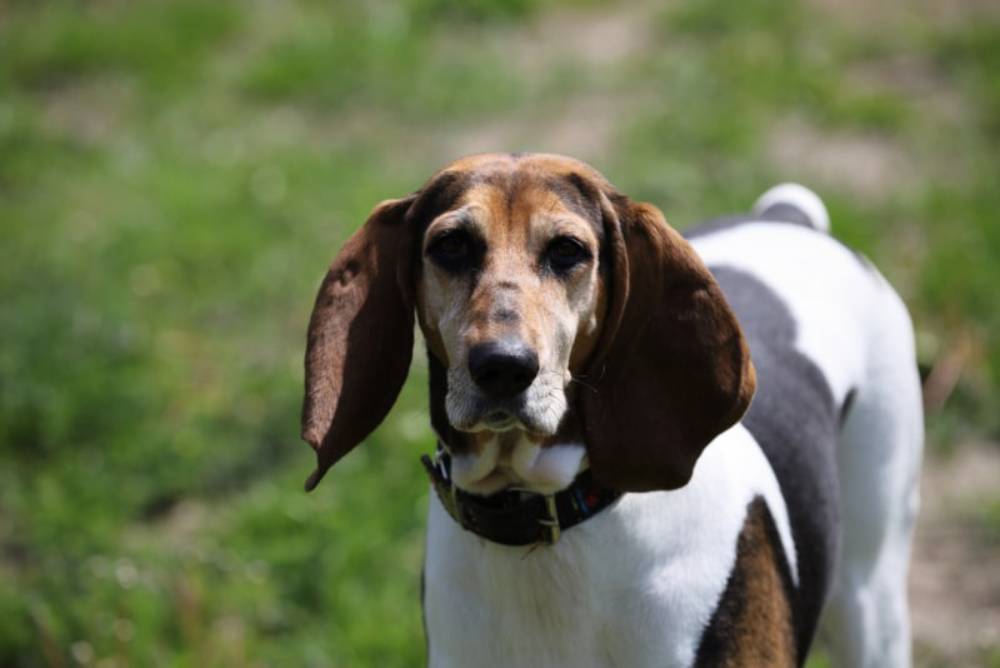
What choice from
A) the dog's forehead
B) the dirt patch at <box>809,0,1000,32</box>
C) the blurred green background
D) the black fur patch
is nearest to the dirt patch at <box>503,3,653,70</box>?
the blurred green background

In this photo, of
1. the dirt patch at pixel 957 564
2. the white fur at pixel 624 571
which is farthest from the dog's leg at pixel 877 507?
the dirt patch at pixel 957 564

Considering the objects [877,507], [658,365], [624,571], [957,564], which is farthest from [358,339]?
[957,564]

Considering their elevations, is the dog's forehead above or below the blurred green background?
above

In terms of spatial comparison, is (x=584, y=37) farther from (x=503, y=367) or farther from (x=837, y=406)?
(x=503, y=367)

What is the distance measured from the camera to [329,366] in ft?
9.75

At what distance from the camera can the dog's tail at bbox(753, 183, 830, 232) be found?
420cm

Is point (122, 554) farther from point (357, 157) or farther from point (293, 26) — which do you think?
point (293, 26)

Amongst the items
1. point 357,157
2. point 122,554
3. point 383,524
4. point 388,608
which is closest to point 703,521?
point 388,608

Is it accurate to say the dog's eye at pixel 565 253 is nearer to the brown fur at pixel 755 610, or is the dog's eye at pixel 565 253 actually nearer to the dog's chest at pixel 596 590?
the dog's chest at pixel 596 590

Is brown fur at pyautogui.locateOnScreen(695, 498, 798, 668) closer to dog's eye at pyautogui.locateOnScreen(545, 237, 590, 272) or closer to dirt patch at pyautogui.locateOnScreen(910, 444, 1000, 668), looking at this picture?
dog's eye at pyautogui.locateOnScreen(545, 237, 590, 272)

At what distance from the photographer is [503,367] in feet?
8.64

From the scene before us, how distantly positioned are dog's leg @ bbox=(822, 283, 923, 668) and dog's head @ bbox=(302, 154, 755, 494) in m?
1.03

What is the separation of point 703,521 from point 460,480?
1.73 ft

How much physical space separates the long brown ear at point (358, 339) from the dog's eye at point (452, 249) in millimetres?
112
